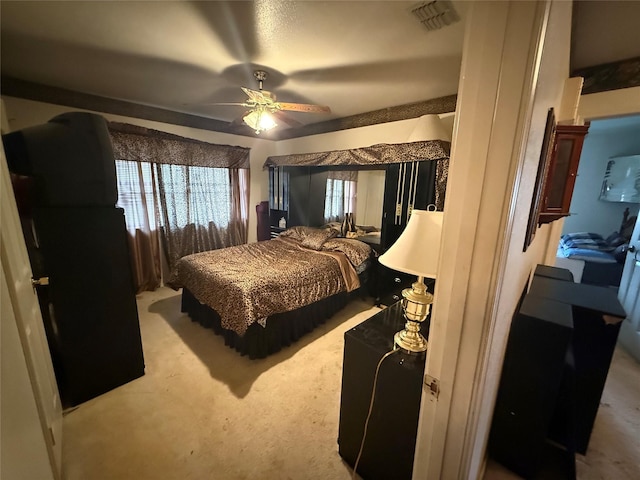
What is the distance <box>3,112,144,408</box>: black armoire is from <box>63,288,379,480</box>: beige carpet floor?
0.96 feet

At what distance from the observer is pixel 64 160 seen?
1477 millimetres

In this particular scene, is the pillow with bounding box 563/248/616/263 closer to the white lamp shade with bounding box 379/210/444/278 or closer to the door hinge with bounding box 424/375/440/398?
the white lamp shade with bounding box 379/210/444/278

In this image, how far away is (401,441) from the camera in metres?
1.10

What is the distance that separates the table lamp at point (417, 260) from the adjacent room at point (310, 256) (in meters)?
0.01

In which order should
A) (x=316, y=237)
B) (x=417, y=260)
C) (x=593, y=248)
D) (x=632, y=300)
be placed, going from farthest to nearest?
(x=593, y=248), (x=316, y=237), (x=632, y=300), (x=417, y=260)

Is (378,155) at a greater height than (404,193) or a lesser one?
greater

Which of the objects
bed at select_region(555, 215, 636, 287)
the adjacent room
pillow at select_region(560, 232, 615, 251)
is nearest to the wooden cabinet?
the adjacent room

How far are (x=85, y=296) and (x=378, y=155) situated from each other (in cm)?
289

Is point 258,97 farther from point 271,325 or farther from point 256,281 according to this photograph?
point 271,325

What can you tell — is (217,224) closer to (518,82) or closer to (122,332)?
(122,332)

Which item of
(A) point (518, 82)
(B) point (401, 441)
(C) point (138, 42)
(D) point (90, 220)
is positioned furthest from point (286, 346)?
(C) point (138, 42)

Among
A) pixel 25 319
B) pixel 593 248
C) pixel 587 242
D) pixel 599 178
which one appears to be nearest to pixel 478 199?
pixel 25 319

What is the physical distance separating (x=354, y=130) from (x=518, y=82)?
312 centimetres

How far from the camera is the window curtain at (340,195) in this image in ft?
11.8
